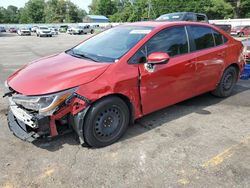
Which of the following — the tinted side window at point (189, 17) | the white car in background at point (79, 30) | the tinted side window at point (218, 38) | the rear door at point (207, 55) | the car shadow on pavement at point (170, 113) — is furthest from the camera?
the white car in background at point (79, 30)

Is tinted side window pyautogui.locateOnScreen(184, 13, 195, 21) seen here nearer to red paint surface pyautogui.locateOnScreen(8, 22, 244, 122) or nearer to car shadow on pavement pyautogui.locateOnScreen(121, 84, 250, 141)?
car shadow on pavement pyautogui.locateOnScreen(121, 84, 250, 141)

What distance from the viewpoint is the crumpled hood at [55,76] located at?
328 centimetres

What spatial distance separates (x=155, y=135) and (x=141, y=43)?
137 centimetres

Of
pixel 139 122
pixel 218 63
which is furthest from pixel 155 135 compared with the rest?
pixel 218 63

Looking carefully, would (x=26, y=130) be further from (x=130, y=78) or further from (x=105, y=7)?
(x=105, y=7)

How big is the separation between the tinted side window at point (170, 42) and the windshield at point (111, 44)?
0.19 meters

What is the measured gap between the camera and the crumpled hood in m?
3.28

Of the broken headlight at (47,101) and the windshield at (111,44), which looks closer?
the broken headlight at (47,101)

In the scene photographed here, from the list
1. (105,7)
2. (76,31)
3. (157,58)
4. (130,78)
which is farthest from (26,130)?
(105,7)

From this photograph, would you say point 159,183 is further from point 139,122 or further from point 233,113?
point 233,113

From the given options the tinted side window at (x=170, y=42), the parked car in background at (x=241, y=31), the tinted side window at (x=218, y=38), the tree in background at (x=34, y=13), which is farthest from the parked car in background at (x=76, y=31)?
the tree in background at (x=34, y=13)

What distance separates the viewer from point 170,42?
14.1ft

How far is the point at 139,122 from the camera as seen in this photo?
14.6ft

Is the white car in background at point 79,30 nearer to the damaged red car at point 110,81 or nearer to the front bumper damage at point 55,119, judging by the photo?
the damaged red car at point 110,81
